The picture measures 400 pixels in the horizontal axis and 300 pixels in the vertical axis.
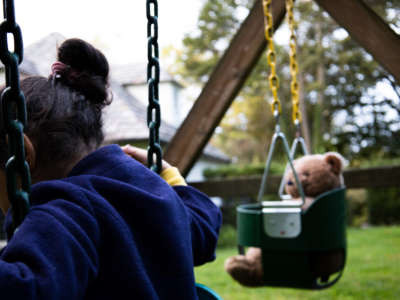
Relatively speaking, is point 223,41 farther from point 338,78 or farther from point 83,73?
point 83,73

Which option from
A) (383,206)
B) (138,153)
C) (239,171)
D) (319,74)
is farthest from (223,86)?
(319,74)

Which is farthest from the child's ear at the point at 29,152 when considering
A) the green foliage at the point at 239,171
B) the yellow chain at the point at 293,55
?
the green foliage at the point at 239,171

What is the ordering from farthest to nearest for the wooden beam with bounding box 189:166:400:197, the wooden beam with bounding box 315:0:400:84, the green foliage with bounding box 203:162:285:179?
the green foliage with bounding box 203:162:285:179
the wooden beam with bounding box 189:166:400:197
the wooden beam with bounding box 315:0:400:84

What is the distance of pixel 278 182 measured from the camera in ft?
10.3

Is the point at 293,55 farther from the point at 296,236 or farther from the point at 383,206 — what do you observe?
the point at 383,206

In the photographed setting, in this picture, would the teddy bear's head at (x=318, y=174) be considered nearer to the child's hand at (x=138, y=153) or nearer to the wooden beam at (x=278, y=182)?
the wooden beam at (x=278, y=182)

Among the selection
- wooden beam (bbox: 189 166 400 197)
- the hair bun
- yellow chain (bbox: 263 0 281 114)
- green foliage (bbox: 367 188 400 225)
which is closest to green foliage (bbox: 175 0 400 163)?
green foliage (bbox: 367 188 400 225)

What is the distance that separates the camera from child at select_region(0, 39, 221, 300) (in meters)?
0.65

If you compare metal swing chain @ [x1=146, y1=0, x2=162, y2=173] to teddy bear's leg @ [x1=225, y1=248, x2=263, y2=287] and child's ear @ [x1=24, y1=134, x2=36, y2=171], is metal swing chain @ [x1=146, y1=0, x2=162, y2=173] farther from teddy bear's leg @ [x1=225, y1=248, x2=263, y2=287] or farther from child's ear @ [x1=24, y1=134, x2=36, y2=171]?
teddy bear's leg @ [x1=225, y1=248, x2=263, y2=287]

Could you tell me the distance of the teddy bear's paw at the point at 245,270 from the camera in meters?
2.04

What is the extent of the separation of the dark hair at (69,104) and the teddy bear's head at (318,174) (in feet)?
4.58

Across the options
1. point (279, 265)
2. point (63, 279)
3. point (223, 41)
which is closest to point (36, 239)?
point (63, 279)

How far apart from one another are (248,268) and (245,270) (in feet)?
0.06

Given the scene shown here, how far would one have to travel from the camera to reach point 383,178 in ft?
9.50
